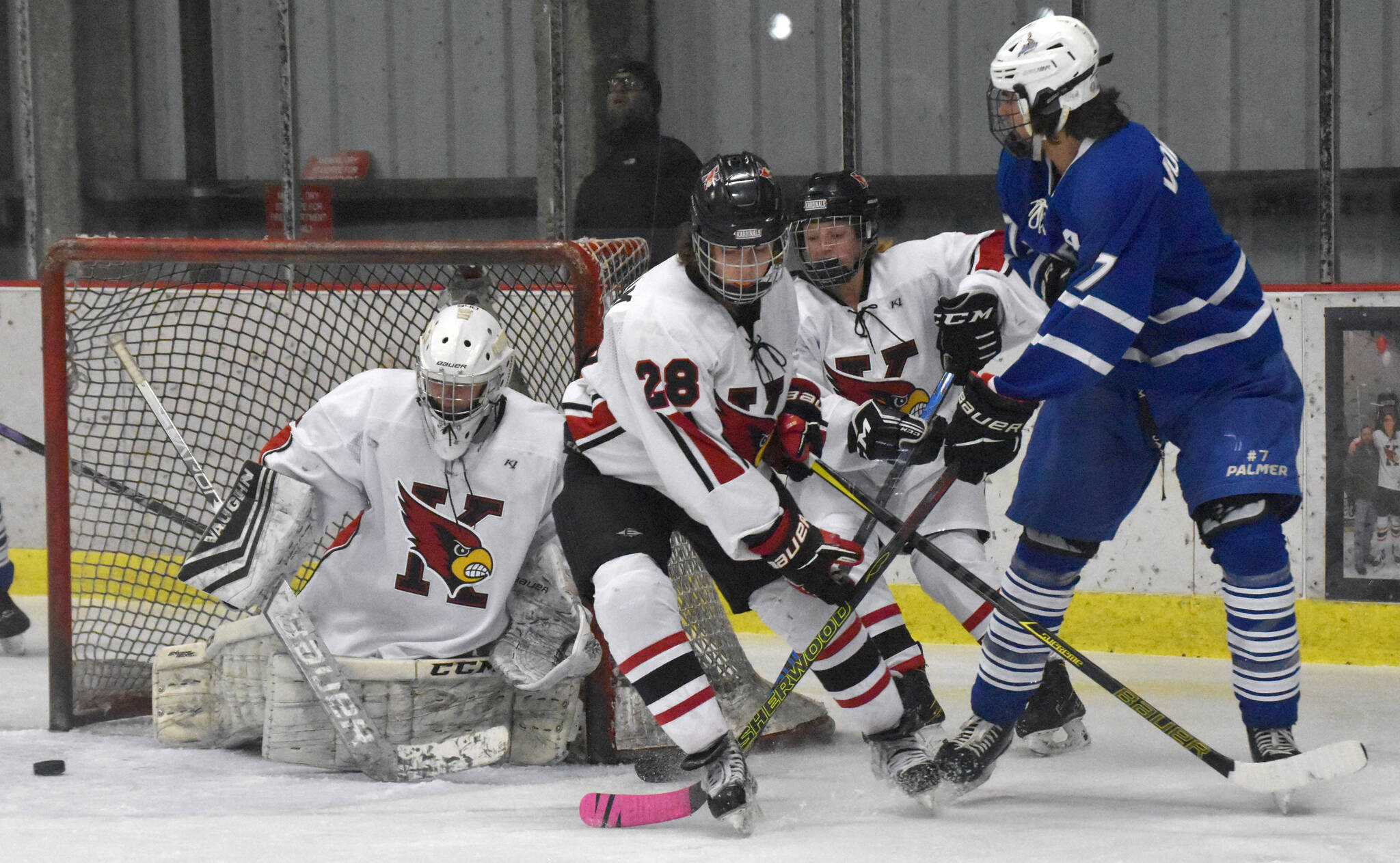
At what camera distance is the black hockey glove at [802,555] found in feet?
7.63

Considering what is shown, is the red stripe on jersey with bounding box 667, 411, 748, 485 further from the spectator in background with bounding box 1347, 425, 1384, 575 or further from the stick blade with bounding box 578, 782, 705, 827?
the spectator in background with bounding box 1347, 425, 1384, 575

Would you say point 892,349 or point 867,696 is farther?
point 892,349

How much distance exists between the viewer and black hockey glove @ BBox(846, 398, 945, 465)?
8.32 ft

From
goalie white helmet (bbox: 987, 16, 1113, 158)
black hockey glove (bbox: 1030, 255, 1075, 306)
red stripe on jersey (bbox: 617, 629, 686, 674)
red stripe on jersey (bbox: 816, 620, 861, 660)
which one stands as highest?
goalie white helmet (bbox: 987, 16, 1113, 158)

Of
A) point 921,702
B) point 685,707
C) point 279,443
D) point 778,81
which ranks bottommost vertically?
point 921,702

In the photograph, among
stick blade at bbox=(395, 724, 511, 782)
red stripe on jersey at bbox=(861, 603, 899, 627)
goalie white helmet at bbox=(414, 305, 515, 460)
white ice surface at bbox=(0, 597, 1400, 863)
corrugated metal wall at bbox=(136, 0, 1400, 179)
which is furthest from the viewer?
corrugated metal wall at bbox=(136, 0, 1400, 179)

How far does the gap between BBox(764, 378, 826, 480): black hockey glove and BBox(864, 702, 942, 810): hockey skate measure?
1.44 feet

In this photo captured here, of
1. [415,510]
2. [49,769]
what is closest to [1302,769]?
[415,510]

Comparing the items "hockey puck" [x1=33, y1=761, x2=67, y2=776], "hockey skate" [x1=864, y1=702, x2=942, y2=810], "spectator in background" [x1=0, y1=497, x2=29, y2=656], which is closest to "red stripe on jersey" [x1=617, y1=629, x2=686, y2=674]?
"hockey skate" [x1=864, y1=702, x2=942, y2=810]

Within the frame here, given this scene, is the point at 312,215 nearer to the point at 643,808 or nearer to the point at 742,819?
the point at 643,808

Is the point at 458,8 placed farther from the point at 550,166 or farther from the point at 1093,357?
the point at 1093,357

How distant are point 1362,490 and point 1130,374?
4.37 feet

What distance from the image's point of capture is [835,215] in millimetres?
2803

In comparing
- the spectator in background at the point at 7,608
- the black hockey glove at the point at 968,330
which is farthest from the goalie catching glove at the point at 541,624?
the spectator in background at the point at 7,608
